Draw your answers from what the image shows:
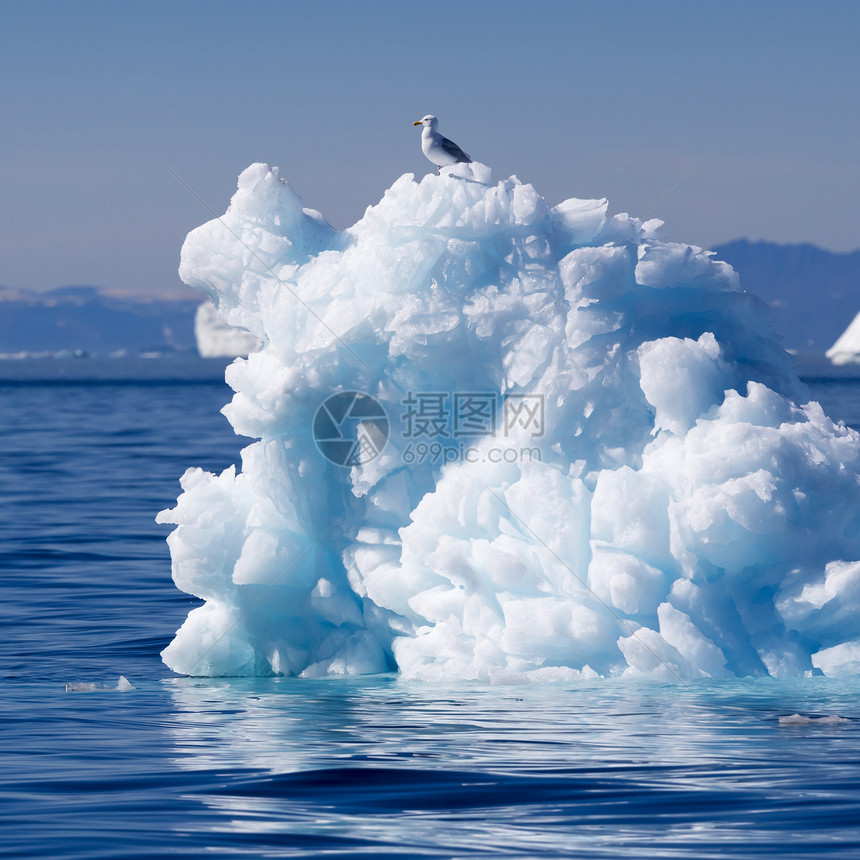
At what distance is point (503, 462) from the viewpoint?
11.3 meters

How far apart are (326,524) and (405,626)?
3.73 ft

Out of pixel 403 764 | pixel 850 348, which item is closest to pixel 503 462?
pixel 403 764

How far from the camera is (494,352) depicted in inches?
460

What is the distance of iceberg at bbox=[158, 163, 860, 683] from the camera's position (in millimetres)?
10617

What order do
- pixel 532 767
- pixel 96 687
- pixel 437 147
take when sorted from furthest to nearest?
pixel 437 147 → pixel 96 687 → pixel 532 767

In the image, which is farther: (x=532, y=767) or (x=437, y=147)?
(x=437, y=147)

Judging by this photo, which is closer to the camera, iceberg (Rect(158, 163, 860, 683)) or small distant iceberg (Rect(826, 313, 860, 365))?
iceberg (Rect(158, 163, 860, 683))

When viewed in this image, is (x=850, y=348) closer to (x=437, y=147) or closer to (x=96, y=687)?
(x=437, y=147)

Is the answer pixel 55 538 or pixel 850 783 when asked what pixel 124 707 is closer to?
pixel 850 783

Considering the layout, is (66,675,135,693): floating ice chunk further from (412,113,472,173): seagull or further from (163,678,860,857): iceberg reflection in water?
(412,113,472,173): seagull

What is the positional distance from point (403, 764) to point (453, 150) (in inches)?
249

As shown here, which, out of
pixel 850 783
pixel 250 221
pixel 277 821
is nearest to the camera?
pixel 277 821

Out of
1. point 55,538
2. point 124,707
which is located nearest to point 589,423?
point 124,707

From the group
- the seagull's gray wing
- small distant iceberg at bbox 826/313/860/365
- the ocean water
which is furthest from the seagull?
small distant iceberg at bbox 826/313/860/365
